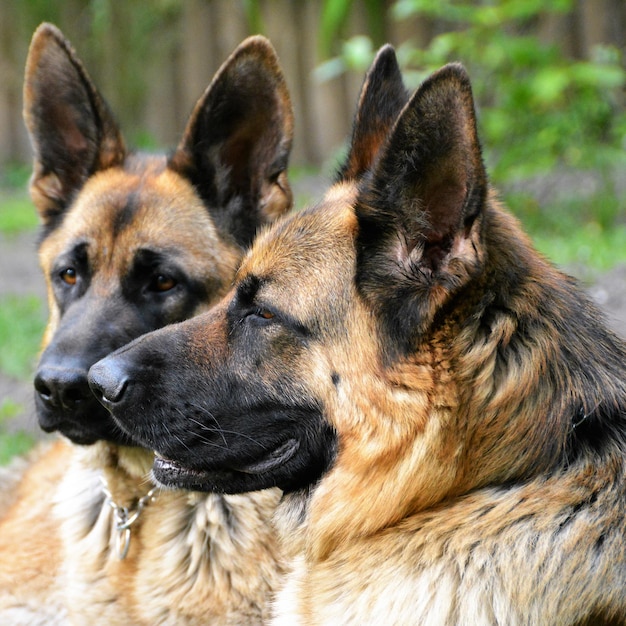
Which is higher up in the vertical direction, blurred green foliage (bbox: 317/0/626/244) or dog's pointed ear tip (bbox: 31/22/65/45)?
dog's pointed ear tip (bbox: 31/22/65/45)

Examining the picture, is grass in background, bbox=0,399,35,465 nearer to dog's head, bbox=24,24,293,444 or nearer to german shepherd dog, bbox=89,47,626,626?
dog's head, bbox=24,24,293,444

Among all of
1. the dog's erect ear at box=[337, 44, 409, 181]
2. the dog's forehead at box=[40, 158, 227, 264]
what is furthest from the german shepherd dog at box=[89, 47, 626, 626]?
the dog's forehead at box=[40, 158, 227, 264]

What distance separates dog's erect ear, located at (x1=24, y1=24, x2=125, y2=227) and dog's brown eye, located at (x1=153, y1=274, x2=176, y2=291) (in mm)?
770

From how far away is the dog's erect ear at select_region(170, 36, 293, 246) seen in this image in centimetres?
388

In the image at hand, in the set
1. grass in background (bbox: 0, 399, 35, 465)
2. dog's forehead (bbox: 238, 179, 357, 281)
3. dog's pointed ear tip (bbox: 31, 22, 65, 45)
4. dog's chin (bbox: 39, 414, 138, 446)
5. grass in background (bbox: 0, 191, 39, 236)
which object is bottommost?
grass in background (bbox: 0, 191, 39, 236)

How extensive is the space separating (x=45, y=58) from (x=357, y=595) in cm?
281

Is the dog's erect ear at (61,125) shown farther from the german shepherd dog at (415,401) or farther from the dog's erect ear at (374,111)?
the german shepherd dog at (415,401)

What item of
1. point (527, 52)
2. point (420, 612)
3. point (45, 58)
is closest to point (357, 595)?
point (420, 612)

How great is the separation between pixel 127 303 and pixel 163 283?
0.59ft

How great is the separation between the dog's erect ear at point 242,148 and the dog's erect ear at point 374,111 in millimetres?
→ 690

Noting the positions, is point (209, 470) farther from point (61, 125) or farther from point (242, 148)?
point (61, 125)

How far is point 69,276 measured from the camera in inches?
157

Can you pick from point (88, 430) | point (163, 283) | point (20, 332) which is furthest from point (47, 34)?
point (20, 332)

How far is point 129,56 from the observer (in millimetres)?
13891
